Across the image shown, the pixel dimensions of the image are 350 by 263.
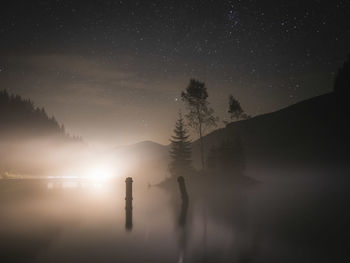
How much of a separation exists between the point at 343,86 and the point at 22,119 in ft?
520

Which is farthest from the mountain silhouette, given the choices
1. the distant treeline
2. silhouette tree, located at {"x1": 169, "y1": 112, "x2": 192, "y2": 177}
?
the distant treeline

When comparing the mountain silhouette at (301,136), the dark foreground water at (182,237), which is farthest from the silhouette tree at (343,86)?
the dark foreground water at (182,237)

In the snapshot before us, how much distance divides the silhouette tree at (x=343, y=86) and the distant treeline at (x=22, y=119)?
486 feet

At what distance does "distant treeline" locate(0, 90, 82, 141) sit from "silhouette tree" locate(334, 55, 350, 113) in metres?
148

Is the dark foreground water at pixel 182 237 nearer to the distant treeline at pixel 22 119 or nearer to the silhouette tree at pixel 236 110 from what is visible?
the silhouette tree at pixel 236 110

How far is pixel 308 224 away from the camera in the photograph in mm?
11430

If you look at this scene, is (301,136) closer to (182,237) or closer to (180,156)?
(180,156)

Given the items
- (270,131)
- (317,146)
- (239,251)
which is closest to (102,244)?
(239,251)

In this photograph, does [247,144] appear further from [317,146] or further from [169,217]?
[169,217]

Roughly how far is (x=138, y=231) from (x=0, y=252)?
524 centimetres

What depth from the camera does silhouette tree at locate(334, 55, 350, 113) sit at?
250 ft

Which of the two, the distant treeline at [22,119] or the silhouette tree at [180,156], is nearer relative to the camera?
the silhouette tree at [180,156]

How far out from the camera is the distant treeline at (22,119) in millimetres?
132250

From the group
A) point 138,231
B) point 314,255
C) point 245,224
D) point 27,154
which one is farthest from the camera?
point 27,154
